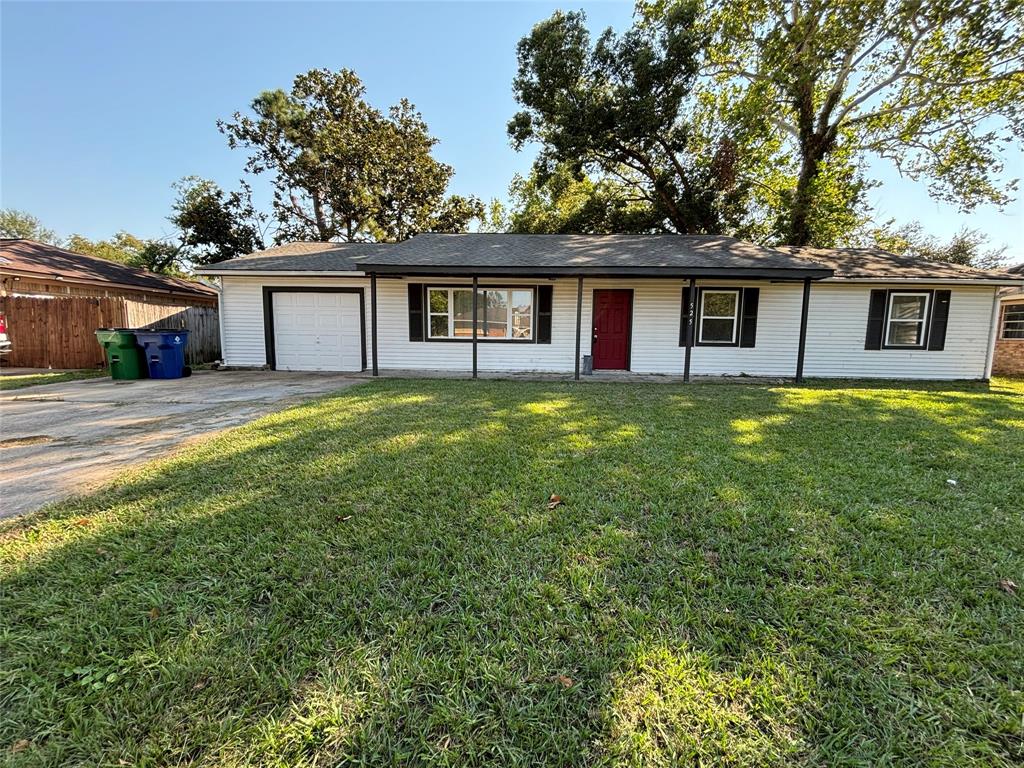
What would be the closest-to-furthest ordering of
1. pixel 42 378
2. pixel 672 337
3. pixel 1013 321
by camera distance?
pixel 42 378 < pixel 672 337 < pixel 1013 321

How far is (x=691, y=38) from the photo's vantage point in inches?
558

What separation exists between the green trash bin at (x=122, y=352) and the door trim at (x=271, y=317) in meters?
2.61

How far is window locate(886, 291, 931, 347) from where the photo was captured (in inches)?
405

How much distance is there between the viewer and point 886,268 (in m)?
10.4

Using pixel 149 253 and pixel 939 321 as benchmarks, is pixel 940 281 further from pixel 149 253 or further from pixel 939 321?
pixel 149 253

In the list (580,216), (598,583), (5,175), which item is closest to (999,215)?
(580,216)

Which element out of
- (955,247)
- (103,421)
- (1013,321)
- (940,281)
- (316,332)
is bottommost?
(103,421)

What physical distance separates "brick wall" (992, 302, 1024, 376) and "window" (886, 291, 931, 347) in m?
5.24

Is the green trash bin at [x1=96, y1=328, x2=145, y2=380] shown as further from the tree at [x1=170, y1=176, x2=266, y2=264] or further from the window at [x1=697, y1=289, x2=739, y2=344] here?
the tree at [x1=170, y1=176, x2=266, y2=264]

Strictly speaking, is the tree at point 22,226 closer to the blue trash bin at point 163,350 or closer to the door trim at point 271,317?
the door trim at point 271,317

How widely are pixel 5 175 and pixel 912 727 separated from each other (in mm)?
23484

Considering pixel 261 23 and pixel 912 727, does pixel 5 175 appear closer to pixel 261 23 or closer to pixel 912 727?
pixel 261 23

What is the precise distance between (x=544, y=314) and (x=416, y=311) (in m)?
3.30

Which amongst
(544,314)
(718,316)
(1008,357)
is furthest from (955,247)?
(544,314)
